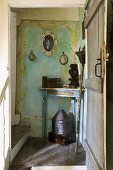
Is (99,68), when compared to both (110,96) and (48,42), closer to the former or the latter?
(110,96)

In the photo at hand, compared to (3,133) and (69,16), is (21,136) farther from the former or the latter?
(69,16)

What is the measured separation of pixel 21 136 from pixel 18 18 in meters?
2.06

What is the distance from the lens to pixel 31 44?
4.42m

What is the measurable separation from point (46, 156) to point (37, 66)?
1.72m

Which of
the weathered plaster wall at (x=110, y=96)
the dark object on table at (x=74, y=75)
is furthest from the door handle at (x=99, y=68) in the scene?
the dark object on table at (x=74, y=75)

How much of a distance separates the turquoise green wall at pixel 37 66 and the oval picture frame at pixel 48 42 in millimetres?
57

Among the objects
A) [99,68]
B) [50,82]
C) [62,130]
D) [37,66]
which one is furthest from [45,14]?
[99,68]

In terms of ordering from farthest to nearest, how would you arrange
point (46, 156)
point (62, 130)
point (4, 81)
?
point (62, 130), point (46, 156), point (4, 81)

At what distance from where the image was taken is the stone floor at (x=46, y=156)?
121 inches

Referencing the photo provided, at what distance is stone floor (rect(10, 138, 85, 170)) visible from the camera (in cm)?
306

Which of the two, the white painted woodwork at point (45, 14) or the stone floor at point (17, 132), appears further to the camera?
the white painted woodwork at point (45, 14)

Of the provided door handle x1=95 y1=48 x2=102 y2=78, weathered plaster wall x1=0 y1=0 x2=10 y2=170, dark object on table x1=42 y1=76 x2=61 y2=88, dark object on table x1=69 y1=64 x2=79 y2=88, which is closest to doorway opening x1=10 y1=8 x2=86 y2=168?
dark object on table x1=42 y1=76 x2=61 y2=88

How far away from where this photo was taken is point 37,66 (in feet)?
14.6

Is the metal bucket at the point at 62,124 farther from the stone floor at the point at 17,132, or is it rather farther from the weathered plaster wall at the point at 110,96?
the weathered plaster wall at the point at 110,96
